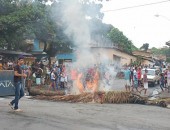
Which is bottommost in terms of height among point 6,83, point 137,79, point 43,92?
point 43,92

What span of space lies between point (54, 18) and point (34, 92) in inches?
307

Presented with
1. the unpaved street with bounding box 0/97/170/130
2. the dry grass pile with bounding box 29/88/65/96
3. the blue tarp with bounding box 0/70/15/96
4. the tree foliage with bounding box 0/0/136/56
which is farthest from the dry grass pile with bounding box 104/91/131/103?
the tree foliage with bounding box 0/0/136/56

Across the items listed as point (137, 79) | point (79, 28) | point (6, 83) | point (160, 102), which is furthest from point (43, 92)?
point (137, 79)

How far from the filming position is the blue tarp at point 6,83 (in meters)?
16.6

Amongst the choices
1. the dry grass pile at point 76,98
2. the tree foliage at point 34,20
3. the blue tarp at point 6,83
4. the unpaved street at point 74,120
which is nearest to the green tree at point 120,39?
the tree foliage at point 34,20

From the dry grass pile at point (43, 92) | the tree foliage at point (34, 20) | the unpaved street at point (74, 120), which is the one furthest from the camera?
A: the tree foliage at point (34, 20)

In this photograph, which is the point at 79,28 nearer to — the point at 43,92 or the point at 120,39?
the point at 43,92

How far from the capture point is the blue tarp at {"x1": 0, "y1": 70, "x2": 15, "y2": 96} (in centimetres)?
1664

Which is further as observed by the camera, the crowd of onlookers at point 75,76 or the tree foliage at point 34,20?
the tree foliage at point 34,20

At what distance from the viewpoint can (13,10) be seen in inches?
969

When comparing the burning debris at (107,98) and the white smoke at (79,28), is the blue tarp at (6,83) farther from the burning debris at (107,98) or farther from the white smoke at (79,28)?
the white smoke at (79,28)

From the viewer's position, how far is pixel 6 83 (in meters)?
16.8

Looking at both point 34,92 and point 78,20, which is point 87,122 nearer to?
point 34,92

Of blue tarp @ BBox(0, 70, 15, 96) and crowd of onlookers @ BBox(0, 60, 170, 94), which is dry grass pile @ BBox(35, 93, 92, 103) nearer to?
blue tarp @ BBox(0, 70, 15, 96)
